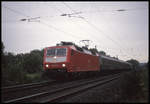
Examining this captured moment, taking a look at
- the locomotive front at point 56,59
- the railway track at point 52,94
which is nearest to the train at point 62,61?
the locomotive front at point 56,59

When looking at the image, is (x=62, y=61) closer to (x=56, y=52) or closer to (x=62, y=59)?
(x=62, y=59)

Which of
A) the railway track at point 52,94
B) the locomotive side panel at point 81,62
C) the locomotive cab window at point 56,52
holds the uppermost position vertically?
the locomotive cab window at point 56,52

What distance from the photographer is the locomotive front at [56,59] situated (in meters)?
16.8

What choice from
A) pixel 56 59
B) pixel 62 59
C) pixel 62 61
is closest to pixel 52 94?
pixel 62 61

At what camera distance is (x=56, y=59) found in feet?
56.5

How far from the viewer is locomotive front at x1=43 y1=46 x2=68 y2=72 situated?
16.8m

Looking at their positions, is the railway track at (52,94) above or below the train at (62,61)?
below

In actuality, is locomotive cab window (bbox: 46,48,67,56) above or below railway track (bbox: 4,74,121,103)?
above

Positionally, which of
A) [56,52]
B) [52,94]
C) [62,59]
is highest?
[56,52]

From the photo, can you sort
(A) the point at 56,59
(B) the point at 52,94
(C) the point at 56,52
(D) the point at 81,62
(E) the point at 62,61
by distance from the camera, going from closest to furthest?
(B) the point at 52,94, (E) the point at 62,61, (A) the point at 56,59, (C) the point at 56,52, (D) the point at 81,62

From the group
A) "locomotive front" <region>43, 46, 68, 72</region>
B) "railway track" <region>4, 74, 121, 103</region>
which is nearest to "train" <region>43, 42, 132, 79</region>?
"locomotive front" <region>43, 46, 68, 72</region>

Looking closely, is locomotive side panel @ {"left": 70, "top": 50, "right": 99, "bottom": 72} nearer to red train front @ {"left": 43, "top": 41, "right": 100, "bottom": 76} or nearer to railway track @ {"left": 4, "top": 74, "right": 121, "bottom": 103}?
red train front @ {"left": 43, "top": 41, "right": 100, "bottom": 76}

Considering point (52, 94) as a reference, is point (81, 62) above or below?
above

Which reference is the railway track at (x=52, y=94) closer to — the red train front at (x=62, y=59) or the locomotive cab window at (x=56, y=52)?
the red train front at (x=62, y=59)
